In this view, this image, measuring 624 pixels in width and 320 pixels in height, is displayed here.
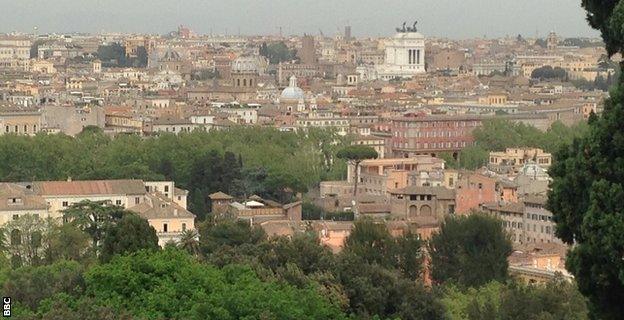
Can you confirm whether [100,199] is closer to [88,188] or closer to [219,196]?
[88,188]

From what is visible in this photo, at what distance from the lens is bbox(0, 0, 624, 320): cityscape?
55.1 ft

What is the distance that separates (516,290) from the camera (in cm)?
2328

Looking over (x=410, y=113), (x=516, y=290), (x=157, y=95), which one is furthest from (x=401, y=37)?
(x=516, y=290)

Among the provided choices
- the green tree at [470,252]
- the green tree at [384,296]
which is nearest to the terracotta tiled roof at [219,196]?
the green tree at [470,252]

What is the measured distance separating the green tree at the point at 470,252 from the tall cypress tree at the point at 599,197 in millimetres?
14928

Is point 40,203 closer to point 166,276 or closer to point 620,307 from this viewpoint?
point 166,276

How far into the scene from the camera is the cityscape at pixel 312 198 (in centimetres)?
1680

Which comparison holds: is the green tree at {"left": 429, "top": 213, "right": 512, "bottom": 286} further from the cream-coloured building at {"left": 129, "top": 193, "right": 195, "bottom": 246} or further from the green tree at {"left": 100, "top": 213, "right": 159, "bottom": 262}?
the green tree at {"left": 100, "top": 213, "right": 159, "bottom": 262}

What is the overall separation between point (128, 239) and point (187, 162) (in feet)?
75.7

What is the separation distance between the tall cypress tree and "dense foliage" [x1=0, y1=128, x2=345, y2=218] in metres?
24.9

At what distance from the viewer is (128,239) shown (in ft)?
70.3

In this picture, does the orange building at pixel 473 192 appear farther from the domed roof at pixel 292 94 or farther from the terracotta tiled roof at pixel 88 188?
the domed roof at pixel 292 94

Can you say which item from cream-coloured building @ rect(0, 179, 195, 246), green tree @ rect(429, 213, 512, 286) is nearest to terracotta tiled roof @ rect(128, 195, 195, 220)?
cream-coloured building @ rect(0, 179, 195, 246)

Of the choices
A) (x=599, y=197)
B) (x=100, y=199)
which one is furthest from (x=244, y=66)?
(x=599, y=197)
